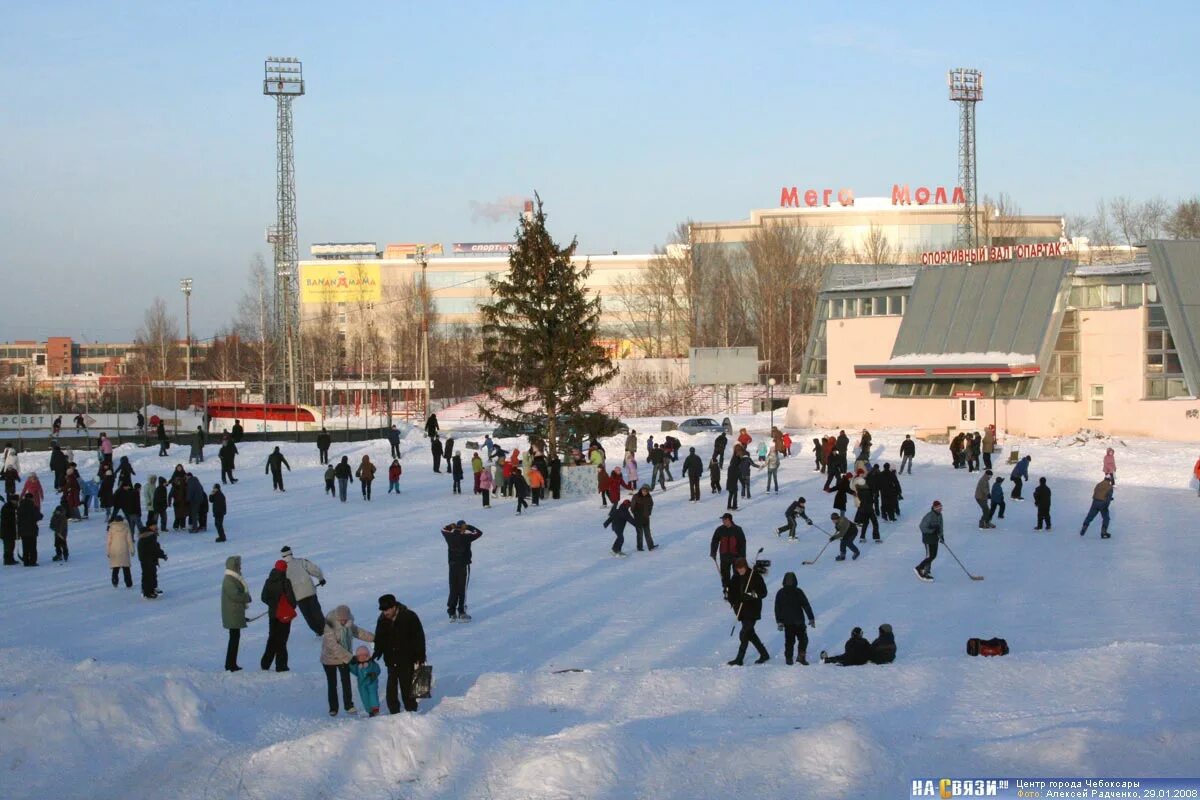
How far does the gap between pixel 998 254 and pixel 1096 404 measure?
26.6ft

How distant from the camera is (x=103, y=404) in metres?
57.2

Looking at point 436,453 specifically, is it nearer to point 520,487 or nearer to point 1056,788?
point 520,487

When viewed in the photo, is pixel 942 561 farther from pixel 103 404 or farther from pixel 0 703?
pixel 103 404

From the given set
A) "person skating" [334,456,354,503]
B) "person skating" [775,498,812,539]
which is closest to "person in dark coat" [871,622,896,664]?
"person skating" [775,498,812,539]

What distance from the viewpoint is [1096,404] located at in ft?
144

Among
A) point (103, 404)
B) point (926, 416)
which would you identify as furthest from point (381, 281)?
point (926, 416)

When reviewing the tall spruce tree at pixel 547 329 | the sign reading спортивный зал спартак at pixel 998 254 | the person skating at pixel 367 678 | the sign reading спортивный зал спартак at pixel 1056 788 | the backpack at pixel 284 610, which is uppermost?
the sign reading спортивный зал спартак at pixel 998 254

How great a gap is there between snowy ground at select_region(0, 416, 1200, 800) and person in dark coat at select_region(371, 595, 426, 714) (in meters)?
0.51

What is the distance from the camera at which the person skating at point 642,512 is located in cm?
2155

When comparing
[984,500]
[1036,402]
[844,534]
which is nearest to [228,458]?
[844,534]

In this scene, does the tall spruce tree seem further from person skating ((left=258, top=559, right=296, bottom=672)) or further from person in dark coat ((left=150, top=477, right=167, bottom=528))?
person skating ((left=258, top=559, right=296, bottom=672))

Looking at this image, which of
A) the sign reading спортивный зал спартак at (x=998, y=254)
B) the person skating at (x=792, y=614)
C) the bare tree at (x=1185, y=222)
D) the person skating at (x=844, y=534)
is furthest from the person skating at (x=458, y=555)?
the bare tree at (x=1185, y=222)

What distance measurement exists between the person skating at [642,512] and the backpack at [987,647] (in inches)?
334

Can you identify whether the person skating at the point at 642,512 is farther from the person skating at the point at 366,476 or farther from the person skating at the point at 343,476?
the person skating at the point at 366,476
